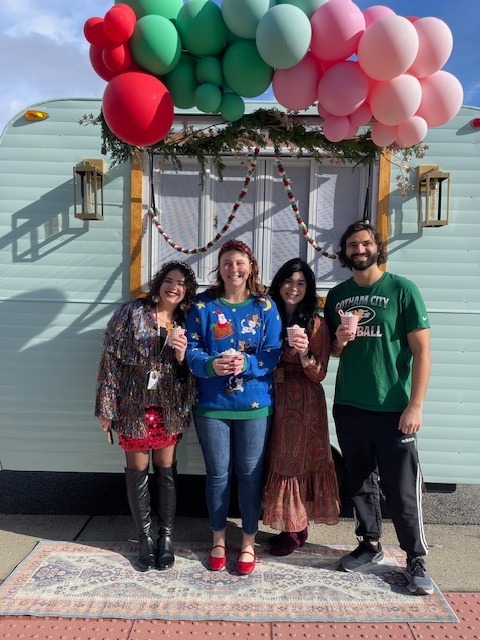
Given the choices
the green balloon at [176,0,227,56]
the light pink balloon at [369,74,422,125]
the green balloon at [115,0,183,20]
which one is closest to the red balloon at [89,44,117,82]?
the green balloon at [115,0,183,20]

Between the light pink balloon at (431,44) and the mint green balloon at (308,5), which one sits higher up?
the mint green balloon at (308,5)

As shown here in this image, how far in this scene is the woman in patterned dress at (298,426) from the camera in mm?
2939

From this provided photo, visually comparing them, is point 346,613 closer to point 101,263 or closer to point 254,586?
point 254,586

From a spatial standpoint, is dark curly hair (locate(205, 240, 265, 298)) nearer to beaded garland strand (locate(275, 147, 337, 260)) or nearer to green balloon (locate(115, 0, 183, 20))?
beaded garland strand (locate(275, 147, 337, 260))

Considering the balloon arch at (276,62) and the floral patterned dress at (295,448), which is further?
the floral patterned dress at (295,448)

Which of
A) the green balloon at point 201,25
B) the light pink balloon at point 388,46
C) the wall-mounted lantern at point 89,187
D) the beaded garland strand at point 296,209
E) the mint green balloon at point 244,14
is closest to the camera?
the light pink balloon at point 388,46

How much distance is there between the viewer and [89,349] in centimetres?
356

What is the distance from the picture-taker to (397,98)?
2506 millimetres

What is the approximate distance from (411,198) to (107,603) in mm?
3216

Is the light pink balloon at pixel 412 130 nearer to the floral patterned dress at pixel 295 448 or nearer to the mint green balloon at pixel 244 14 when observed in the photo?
the mint green balloon at pixel 244 14

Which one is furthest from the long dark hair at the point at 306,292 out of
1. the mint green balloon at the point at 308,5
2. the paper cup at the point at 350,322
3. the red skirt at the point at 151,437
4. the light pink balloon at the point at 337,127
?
the mint green balloon at the point at 308,5

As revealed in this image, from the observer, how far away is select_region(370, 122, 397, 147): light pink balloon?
8.97 feet

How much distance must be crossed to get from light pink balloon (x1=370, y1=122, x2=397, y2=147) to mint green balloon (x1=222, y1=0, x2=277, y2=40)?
85cm

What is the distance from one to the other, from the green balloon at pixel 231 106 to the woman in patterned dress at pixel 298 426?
2.97 ft
